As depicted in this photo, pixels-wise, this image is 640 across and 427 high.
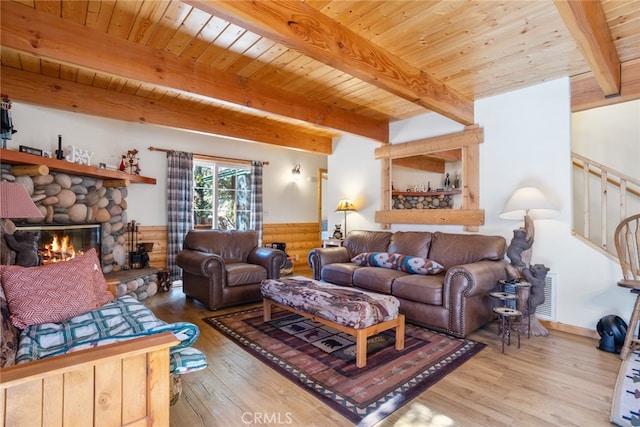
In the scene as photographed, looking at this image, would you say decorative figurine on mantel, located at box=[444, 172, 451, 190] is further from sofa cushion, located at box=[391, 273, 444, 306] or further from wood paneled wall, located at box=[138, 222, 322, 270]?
wood paneled wall, located at box=[138, 222, 322, 270]

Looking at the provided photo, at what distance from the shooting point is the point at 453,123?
4.10m

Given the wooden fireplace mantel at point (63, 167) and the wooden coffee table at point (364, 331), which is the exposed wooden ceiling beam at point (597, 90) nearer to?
the wooden coffee table at point (364, 331)

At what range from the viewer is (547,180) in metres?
3.32

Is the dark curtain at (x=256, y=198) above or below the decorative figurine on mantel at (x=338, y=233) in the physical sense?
above

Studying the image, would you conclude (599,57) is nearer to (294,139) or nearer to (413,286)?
(413,286)

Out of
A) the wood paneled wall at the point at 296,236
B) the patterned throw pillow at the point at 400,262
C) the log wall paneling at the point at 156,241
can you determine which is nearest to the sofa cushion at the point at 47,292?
the patterned throw pillow at the point at 400,262

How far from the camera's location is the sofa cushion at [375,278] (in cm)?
337

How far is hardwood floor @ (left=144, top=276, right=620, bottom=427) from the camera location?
1.75 metres

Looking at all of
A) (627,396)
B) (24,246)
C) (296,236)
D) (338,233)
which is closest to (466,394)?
(627,396)

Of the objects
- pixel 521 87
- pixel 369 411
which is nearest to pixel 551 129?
pixel 521 87

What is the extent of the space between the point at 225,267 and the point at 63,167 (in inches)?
75.6

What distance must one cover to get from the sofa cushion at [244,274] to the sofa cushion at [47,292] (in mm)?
1664

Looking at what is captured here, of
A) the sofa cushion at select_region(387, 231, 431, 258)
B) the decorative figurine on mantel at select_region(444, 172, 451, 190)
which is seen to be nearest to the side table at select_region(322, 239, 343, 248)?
the sofa cushion at select_region(387, 231, 431, 258)

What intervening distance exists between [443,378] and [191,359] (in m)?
1.65
